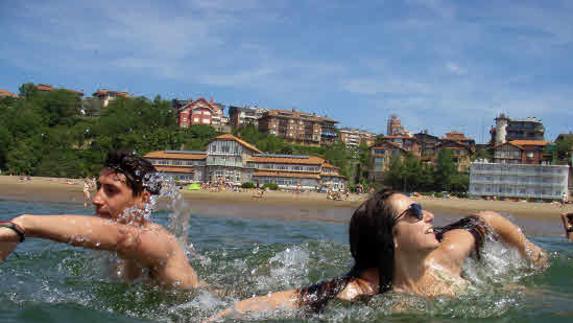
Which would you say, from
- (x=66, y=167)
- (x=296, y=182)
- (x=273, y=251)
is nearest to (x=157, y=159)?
(x=66, y=167)

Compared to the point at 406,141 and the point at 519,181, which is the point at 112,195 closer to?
the point at 519,181

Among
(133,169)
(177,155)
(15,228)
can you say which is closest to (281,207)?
(133,169)

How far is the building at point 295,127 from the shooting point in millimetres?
142625

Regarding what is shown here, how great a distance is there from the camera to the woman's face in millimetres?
3621

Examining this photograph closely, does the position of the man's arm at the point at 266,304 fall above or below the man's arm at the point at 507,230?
below

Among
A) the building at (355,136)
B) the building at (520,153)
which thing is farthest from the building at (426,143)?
the building at (355,136)

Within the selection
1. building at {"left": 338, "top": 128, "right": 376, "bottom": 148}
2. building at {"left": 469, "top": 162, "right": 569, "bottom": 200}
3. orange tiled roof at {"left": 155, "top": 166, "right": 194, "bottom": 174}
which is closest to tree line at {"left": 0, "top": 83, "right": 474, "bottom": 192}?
building at {"left": 469, "top": 162, "right": 569, "bottom": 200}

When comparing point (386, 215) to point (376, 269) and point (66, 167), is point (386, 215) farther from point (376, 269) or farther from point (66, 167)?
point (66, 167)

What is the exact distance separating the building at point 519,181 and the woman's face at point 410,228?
84939 millimetres

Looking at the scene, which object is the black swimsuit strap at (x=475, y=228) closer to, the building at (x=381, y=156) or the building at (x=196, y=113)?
the building at (x=381, y=156)

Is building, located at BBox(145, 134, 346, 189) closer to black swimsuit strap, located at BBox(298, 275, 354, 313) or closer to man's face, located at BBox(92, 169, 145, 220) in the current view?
man's face, located at BBox(92, 169, 145, 220)

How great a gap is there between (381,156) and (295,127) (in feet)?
120

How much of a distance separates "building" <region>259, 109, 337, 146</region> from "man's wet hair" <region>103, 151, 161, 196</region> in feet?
447

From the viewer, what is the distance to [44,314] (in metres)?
4.04
